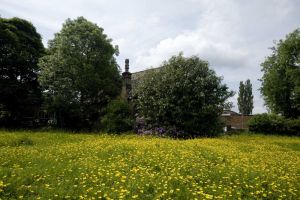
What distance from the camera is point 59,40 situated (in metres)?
Answer: 30.3

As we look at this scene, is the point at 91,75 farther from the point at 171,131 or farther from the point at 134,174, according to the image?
the point at 134,174

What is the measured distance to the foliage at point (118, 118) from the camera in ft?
82.1

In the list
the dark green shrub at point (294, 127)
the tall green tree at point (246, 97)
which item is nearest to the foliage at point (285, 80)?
the dark green shrub at point (294, 127)

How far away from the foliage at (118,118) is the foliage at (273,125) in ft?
56.3

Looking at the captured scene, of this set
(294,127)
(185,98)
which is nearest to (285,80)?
(294,127)

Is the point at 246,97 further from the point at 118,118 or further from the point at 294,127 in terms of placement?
the point at 118,118

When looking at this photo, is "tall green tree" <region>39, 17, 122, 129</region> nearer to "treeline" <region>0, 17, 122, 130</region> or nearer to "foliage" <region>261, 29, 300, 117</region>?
"treeline" <region>0, 17, 122, 130</region>

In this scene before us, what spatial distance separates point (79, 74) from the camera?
29016 millimetres

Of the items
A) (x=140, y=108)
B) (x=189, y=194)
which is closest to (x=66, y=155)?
(x=189, y=194)

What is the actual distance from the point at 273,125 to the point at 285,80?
14.6 m

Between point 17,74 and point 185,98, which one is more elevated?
point 17,74

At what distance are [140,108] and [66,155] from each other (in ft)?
50.6

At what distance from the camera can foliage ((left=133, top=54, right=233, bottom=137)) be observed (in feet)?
80.6

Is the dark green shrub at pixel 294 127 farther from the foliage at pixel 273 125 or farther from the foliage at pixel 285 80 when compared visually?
the foliage at pixel 285 80
